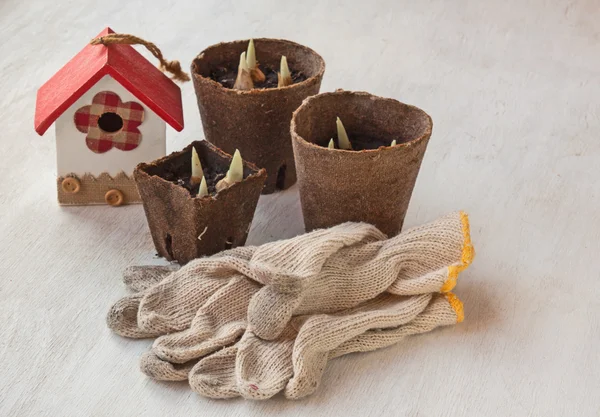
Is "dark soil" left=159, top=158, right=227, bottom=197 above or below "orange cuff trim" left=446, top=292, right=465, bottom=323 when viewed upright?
above

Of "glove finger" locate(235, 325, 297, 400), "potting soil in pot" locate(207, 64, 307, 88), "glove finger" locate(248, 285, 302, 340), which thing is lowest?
"glove finger" locate(235, 325, 297, 400)

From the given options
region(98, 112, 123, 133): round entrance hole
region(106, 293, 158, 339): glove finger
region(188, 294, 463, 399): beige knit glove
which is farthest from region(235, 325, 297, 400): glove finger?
region(98, 112, 123, 133): round entrance hole

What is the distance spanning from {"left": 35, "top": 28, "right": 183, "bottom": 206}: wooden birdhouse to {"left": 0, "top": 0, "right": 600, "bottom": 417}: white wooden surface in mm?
52

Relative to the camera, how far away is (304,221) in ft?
4.41

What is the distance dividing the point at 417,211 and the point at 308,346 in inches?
17.8

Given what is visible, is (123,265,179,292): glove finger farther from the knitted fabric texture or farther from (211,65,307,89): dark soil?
(211,65,307,89): dark soil

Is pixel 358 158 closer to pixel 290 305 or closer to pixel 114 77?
pixel 290 305

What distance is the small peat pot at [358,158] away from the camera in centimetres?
122

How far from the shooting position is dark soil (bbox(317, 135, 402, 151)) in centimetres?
137

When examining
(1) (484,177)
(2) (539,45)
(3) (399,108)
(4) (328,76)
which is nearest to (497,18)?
(2) (539,45)

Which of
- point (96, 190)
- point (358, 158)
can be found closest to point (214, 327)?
point (358, 158)

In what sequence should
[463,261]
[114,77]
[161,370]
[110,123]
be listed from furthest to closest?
[110,123]
[114,77]
[463,261]
[161,370]

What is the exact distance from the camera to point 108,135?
1.37m

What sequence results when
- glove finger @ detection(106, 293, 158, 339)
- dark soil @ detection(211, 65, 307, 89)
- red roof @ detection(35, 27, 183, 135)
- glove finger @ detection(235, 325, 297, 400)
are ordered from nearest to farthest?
glove finger @ detection(235, 325, 297, 400), glove finger @ detection(106, 293, 158, 339), red roof @ detection(35, 27, 183, 135), dark soil @ detection(211, 65, 307, 89)
